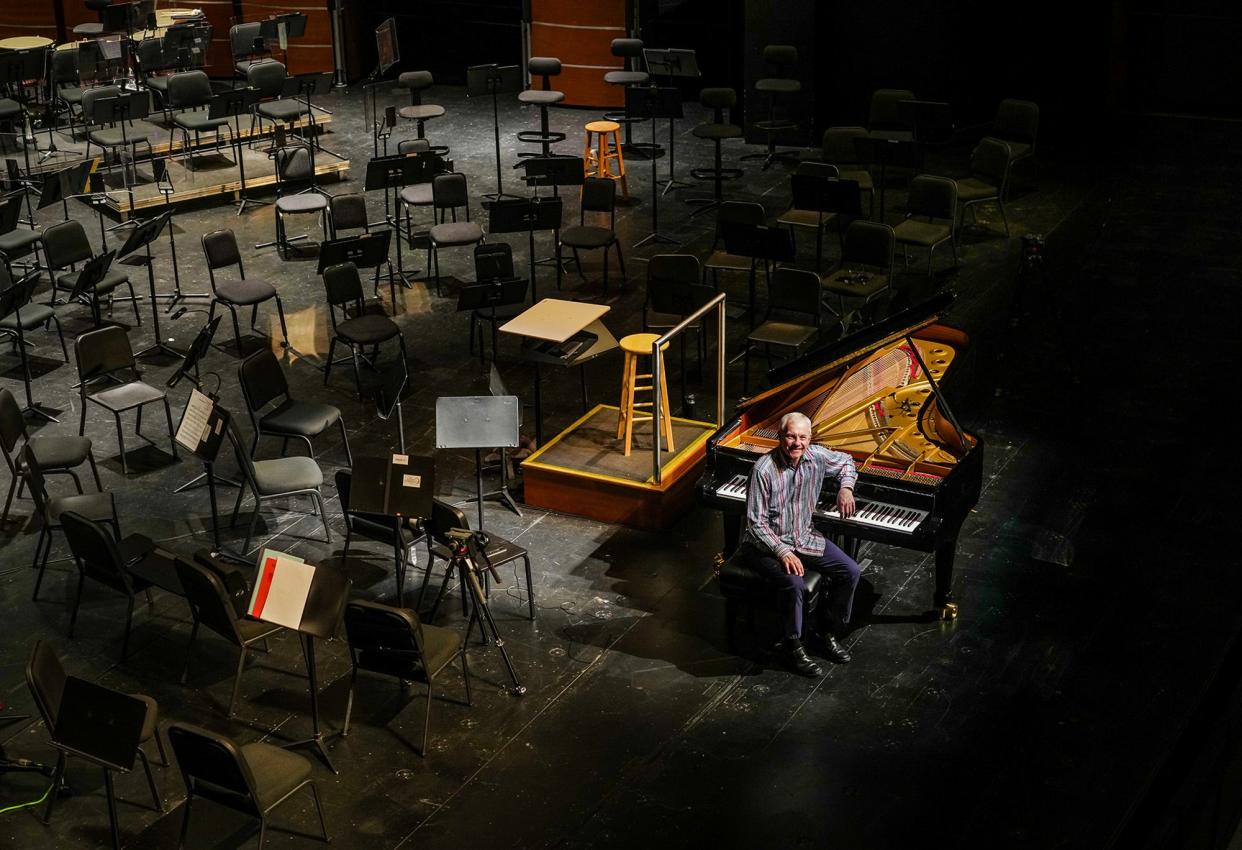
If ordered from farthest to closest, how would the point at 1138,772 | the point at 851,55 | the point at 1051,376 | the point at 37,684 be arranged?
1. the point at 851,55
2. the point at 1051,376
3. the point at 1138,772
4. the point at 37,684

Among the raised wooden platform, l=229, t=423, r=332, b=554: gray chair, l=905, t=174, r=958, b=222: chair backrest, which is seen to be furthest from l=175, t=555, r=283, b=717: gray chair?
l=905, t=174, r=958, b=222: chair backrest

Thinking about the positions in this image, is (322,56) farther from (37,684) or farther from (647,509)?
(37,684)

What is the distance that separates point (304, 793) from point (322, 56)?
1314 cm

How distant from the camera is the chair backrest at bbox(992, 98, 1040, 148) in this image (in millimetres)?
13648

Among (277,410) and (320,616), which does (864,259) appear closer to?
(277,410)

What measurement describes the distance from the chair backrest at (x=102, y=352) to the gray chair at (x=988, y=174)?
6.74 metres

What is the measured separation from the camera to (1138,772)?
269 inches

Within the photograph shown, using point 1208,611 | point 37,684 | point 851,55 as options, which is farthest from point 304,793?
point 851,55

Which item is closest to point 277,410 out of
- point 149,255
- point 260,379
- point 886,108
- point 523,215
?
point 260,379

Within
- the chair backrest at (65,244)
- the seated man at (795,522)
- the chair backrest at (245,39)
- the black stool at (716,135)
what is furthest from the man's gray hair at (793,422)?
the chair backrest at (245,39)

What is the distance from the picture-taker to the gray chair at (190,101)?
14.5 meters

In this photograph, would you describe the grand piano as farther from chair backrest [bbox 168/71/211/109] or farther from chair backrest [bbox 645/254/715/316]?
chair backrest [bbox 168/71/211/109]

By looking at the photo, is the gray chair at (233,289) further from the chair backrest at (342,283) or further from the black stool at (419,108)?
the black stool at (419,108)

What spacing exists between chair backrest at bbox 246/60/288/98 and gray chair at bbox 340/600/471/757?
9007mm
